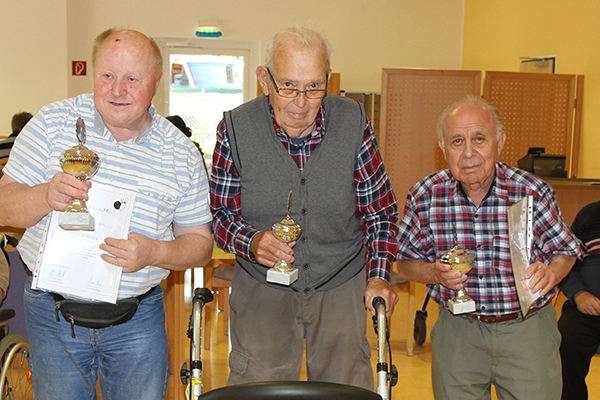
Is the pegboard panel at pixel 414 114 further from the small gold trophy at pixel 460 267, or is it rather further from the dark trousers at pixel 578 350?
the small gold trophy at pixel 460 267

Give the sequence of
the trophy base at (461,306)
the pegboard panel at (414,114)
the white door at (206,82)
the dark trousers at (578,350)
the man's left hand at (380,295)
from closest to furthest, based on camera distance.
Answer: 1. the man's left hand at (380,295)
2. the trophy base at (461,306)
3. the dark trousers at (578,350)
4. the pegboard panel at (414,114)
5. the white door at (206,82)

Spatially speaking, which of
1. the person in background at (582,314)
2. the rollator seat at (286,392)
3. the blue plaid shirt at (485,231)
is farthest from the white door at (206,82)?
the rollator seat at (286,392)

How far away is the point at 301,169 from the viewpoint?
6.57ft

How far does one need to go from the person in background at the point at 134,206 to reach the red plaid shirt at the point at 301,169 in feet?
0.36

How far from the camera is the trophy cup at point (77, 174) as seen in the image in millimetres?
1607

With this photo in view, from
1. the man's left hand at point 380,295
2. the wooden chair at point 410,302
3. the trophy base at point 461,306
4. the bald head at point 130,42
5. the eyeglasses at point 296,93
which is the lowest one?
the wooden chair at point 410,302

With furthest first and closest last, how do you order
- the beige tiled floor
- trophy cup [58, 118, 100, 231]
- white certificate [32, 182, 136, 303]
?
1. the beige tiled floor
2. white certificate [32, 182, 136, 303]
3. trophy cup [58, 118, 100, 231]

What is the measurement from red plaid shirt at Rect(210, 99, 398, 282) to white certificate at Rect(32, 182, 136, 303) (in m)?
0.37

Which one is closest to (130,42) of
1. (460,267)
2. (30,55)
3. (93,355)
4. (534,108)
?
(93,355)

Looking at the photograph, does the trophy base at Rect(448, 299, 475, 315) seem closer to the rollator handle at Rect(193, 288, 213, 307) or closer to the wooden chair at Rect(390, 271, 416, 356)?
the rollator handle at Rect(193, 288, 213, 307)

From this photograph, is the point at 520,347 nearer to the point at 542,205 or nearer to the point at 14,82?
the point at 542,205

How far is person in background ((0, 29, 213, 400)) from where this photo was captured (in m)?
1.74

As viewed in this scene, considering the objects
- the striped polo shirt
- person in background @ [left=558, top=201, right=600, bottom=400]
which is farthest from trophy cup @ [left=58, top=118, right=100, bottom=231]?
person in background @ [left=558, top=201, right=600, bottom=400]

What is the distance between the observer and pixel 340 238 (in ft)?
6.63
